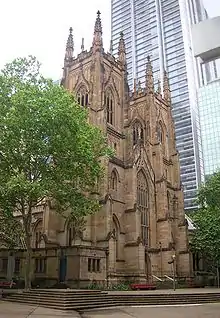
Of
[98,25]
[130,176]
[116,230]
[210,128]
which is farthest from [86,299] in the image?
A: [210,128]

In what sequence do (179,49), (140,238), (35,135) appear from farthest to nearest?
(179,49), (140,238), (35,135)

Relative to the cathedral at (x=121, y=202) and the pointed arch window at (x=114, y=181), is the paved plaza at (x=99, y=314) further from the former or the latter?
the pointed arch window at (x=114, y=181)

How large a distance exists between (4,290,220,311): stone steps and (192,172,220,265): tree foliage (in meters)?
→ 18.0

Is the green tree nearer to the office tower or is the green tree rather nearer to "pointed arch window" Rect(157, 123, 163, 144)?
"pointed arch window" Rect(157, 123, 163, 144)

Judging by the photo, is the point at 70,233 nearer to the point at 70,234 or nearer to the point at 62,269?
the point at 70,234

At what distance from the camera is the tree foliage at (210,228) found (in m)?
39.4

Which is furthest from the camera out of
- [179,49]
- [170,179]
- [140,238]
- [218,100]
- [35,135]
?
[179,49]

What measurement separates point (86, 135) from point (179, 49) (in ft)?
327

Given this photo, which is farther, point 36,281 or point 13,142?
point 36,281

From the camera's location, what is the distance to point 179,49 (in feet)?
377

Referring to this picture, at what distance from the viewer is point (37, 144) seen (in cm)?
2291

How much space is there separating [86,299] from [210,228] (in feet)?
82.4

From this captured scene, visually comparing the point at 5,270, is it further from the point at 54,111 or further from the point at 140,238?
the point at 54,111

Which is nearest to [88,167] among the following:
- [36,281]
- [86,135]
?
[86,135]
